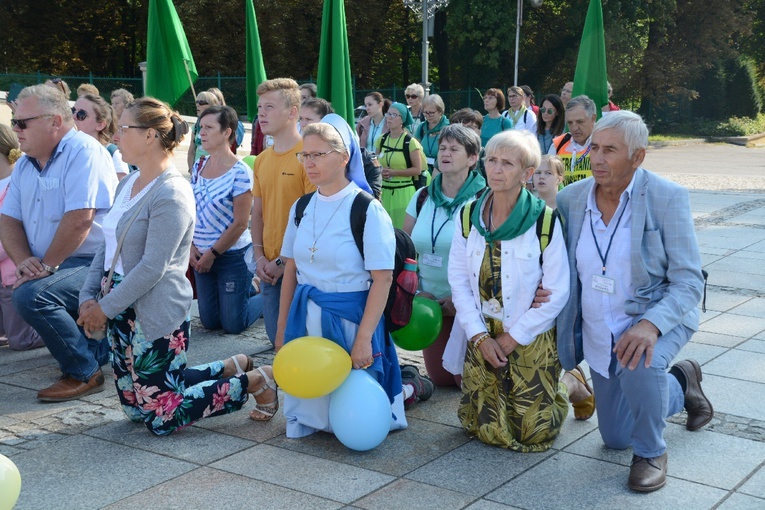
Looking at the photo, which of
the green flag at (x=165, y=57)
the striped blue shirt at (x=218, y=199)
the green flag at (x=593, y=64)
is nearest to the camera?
the striped blue shirt at (x=218, y=199)

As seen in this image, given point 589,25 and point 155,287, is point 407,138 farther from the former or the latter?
point 155,287

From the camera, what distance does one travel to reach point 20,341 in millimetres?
6738

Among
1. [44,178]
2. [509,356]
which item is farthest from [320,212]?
[44,178]

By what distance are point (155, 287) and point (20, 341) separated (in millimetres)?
2575

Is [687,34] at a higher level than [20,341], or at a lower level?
higher

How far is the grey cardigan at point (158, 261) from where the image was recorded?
4.64 meters

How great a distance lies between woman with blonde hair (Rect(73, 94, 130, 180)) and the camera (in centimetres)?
719

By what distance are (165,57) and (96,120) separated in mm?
1417

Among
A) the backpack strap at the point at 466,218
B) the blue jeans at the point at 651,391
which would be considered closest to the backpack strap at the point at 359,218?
the backpack strap at the point at 466,218

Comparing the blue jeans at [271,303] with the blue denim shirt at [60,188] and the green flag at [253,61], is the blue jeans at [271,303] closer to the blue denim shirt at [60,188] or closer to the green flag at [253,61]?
the blue denim shirt at [60,188]

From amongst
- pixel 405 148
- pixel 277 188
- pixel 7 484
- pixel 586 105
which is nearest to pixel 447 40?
pixel 405 148

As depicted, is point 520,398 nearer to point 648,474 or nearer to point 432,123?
point 648,474

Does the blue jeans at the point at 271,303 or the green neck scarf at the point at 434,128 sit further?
the green neck scarf at the point at 434,128

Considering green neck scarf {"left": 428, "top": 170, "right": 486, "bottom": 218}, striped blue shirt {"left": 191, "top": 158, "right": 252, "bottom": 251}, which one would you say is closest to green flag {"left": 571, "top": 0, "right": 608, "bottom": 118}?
green neck scarf {"left": 428, "top": 170, "right": 486, "bottom": 218}
